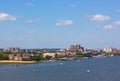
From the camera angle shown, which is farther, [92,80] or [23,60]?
[23,60]

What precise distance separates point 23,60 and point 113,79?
134 metres

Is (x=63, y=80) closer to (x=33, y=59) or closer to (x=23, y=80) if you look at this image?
(x=23, y=80)

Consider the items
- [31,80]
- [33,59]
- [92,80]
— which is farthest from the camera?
[33,59]

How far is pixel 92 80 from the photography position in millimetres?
67688

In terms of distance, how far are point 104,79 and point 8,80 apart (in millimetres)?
18663

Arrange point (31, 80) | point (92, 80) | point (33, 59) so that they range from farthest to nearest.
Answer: point (33, 59) → point (31, 80) → point (92, 80)

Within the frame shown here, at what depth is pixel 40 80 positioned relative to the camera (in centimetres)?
7056

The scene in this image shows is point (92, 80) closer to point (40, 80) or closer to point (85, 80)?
point (85, 80)

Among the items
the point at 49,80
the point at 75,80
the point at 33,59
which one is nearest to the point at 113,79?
the point at 75,80

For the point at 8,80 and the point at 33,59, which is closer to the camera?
the point at 8,80

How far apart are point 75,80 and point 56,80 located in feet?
12.6

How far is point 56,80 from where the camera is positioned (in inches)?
2771

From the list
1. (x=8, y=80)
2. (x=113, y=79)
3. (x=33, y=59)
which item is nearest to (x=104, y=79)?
(x=113, y=79)

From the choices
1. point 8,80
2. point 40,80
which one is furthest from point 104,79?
point 8,80
